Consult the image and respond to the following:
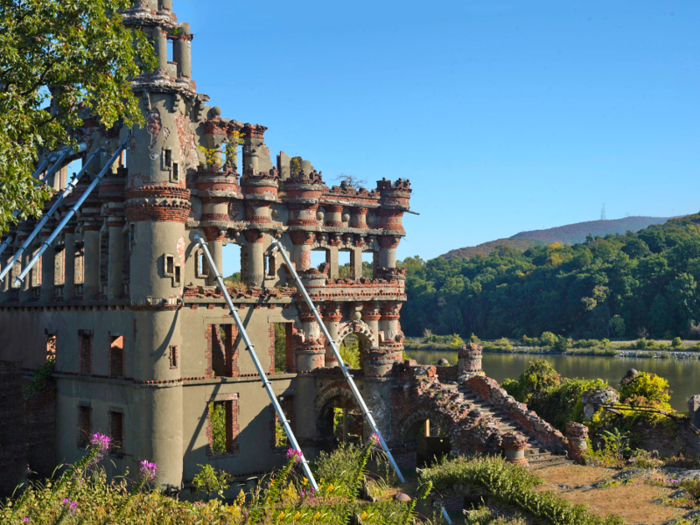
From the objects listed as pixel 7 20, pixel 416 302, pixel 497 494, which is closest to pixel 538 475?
pixel 497 494

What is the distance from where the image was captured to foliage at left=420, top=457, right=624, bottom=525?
712 inches

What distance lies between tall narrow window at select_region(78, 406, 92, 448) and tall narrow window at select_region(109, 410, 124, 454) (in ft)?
7.42

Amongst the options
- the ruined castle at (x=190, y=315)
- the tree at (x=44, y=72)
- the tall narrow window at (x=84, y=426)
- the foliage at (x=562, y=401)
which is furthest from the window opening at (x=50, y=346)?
the foliage at (x=562, y=401)

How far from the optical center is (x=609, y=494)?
2042 cm

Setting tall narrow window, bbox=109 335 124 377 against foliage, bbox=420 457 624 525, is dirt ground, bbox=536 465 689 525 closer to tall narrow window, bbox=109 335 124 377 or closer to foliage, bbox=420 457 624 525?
foliage, bbox=420 457 624 525

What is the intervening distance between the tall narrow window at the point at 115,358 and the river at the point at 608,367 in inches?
1662

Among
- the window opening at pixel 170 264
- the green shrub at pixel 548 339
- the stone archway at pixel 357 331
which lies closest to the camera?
the window opening at pixel 170 264

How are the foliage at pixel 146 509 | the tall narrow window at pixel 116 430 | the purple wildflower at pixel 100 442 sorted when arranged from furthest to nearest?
the tall narrow window at pixel 116 430 < the purple wildflower at pixel 100 442 < the foliage at pixel 146 509

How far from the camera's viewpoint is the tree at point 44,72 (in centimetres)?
1702

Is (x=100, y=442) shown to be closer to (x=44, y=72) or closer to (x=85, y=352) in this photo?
(x=44, y=72)

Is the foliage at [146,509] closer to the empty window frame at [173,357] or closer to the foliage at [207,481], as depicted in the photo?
the foliage at [207,481]

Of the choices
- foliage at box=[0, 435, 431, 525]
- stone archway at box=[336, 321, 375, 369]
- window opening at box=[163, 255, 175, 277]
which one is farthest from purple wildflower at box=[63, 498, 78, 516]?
stone archway at box=[336, 321, 375, 369]

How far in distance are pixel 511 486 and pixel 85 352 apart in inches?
752

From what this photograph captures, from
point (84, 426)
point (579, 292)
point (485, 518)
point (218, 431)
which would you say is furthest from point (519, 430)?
point (579, 292)
